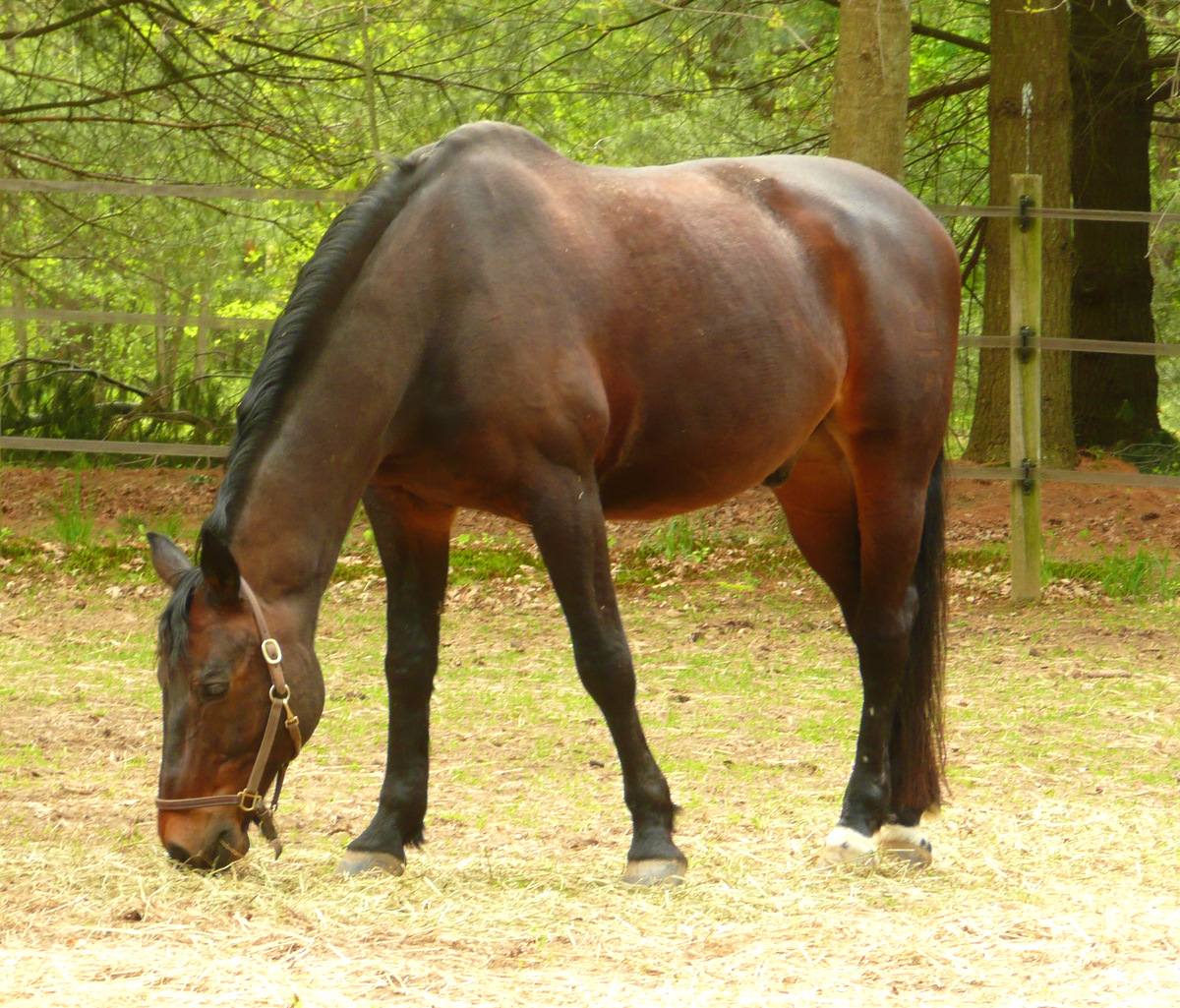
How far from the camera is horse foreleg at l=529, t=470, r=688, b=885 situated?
120 inches

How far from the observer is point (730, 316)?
339cm

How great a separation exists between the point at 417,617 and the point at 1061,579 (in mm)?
5088

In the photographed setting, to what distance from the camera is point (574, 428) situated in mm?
3059

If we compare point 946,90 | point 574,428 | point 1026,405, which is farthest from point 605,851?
point 946,90

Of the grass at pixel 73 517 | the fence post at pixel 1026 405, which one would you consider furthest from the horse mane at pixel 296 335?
the grass at pixel 73 517

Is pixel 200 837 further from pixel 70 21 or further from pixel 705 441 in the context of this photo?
pixel 70 21

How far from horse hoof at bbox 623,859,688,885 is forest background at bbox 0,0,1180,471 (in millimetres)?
4353

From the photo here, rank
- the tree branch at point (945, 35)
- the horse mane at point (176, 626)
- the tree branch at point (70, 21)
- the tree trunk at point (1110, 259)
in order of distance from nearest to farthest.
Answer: the horse mane at point (176, 626)
the tree branch at point (70, 21)
the tree branch at point (945, 35)
the tree trunk at point (1110, 259)

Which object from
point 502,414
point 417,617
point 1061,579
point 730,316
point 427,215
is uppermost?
point 427,215

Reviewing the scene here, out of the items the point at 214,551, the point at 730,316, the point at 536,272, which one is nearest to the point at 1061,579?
the point at 730,316

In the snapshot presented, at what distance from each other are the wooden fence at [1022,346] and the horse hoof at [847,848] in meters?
3.80

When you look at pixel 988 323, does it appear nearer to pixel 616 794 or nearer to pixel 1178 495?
pixel 1178 495

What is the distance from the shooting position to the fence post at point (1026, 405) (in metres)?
7.05

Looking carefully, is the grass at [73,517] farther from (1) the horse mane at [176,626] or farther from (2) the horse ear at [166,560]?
(1) the horse mane at [176,626]
